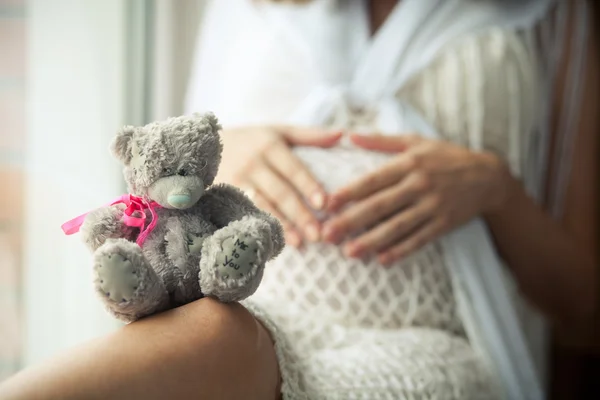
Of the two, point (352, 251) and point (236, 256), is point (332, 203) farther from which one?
point (236, 256)

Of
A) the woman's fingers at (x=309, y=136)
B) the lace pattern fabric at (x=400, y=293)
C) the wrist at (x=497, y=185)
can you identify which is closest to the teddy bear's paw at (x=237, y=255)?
the lace pattern fabric at (x=400, y=293)

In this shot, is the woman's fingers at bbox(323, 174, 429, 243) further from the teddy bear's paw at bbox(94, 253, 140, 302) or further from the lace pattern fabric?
the teddy bear's paw at bbox(94, 253, 140, 302)

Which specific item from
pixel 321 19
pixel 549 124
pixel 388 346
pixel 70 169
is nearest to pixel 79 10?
pixel 70 169

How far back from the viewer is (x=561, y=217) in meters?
0.98

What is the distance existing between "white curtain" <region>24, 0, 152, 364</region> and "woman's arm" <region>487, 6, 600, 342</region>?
1.60 feet

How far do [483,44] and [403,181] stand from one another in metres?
0.26

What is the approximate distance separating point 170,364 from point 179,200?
0.09m

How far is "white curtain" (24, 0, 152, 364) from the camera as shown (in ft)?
1.89

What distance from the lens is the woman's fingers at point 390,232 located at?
0.62 m

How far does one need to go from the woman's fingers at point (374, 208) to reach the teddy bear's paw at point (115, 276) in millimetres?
338

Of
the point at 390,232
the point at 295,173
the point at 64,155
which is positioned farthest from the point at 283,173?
the point at 64,155

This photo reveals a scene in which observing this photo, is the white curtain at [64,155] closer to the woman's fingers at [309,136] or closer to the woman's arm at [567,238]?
the woman's fingers at [309,136]

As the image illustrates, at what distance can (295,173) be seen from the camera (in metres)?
0.64

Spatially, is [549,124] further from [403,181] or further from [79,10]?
[79,10]
